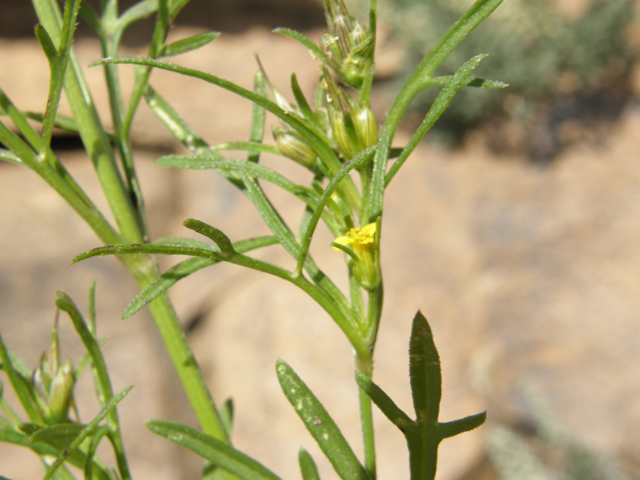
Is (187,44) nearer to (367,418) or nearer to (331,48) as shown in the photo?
(331,48)

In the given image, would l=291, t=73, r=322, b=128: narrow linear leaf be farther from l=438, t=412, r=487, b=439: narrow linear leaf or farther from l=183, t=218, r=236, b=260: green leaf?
l=438, t=412, r=487, b=439: narrow linear leaf

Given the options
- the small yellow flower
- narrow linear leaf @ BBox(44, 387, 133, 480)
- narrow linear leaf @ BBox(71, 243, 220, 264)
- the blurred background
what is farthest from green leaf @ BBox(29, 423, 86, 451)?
the blurred background

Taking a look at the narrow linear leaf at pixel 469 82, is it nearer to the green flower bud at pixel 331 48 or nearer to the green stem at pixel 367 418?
the green flower bud at pixel 331 48

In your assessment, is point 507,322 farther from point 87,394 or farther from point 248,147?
point 248,147

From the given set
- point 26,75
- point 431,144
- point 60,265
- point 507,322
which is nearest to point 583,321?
point 507,322

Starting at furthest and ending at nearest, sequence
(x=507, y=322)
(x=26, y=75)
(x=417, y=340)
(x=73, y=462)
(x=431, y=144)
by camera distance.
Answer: (x=431, y=144)
(x=26, y=75)
(x=507, y=322)
(x=73, y=462)
(x=417, y=340)

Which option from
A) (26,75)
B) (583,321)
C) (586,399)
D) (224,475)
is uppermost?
(26,75)

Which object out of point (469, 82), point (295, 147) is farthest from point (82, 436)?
point (469, 82)
